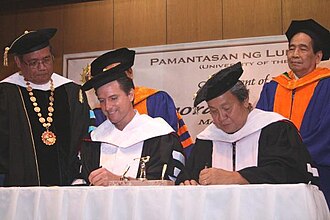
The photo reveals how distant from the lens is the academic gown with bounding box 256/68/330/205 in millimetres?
3809

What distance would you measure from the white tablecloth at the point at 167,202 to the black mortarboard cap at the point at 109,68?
3.39 feet

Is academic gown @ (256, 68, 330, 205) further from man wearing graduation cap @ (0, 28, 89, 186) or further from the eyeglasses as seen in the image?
the eyeglasses

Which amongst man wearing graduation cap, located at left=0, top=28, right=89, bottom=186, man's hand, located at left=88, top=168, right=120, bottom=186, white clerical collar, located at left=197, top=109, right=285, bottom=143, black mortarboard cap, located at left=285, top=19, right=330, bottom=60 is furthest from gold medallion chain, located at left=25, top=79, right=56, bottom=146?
black mortarboard cap, located at left=285, top=19, right=330, bottom=60

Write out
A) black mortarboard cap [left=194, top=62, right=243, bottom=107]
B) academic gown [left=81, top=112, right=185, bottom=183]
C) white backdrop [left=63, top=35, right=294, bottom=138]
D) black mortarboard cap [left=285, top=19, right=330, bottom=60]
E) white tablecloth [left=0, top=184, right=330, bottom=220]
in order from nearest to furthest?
white tablecloth [left=0, top=184, right=330, bottom=220]
black mortarboard cap [left=194, top=62, right=243, bottom=107]
academic gown [left=81, top=112, right=185, bottom=183]
black mortarboard cap [left=285, top=19, right=330, bottom=60]
white backdrop [left=63, top=35, right=294, bottom=138]

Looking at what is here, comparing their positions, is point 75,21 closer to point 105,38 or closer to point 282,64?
point 105,38

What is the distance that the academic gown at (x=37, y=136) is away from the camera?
4.02m

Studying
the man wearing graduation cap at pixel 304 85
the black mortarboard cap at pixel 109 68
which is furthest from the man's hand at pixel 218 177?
the man wearing graduation cap at pixel 304 85

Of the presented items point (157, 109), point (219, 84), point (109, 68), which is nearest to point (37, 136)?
point (109, 68)

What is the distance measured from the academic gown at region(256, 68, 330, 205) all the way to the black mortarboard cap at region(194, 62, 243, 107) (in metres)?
0.79

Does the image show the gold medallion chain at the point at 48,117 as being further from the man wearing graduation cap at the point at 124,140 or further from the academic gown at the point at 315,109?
the academic gown at the point at 315,109

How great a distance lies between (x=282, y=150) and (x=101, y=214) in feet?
3.65

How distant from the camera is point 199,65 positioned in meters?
5.43

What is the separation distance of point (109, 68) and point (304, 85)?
4.39 feet

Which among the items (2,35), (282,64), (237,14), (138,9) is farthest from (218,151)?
(2,35)
